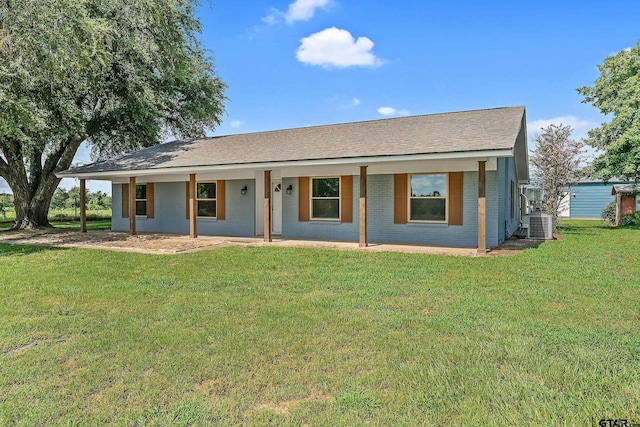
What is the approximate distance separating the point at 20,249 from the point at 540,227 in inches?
631

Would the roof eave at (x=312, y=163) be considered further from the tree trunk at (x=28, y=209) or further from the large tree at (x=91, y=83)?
the tree trunk at (x=28, y=209)

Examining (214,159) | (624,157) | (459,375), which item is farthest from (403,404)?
(624,157)

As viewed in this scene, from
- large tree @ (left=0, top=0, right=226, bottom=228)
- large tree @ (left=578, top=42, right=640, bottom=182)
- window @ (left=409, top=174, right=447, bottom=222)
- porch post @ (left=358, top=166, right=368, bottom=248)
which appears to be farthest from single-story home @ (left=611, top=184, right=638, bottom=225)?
large tree @ (left=0, top=0, right=226, bottom=228)

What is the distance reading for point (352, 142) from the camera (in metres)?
12.1

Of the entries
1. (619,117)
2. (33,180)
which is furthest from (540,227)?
(33,180)

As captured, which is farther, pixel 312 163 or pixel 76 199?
pixel 76 199

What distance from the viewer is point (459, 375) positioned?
10.0 feet

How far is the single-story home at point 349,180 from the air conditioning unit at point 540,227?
33.6 inches

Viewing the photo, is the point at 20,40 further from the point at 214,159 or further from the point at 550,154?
the point at 550,154

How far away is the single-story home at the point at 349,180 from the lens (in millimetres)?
10586

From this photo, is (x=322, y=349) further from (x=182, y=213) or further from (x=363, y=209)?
(x=182, y=213)

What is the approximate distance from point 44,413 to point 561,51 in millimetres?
17382

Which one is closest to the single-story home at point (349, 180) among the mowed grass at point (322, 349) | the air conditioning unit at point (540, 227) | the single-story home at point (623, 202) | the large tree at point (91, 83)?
the air conditioning unit at point (540, 227)

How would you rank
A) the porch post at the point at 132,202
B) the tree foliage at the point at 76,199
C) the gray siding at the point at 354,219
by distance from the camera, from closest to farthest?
the gray siding at the point at 354,219
the porch post at the point at 132,202
the tree foliage at the point at 76,199
